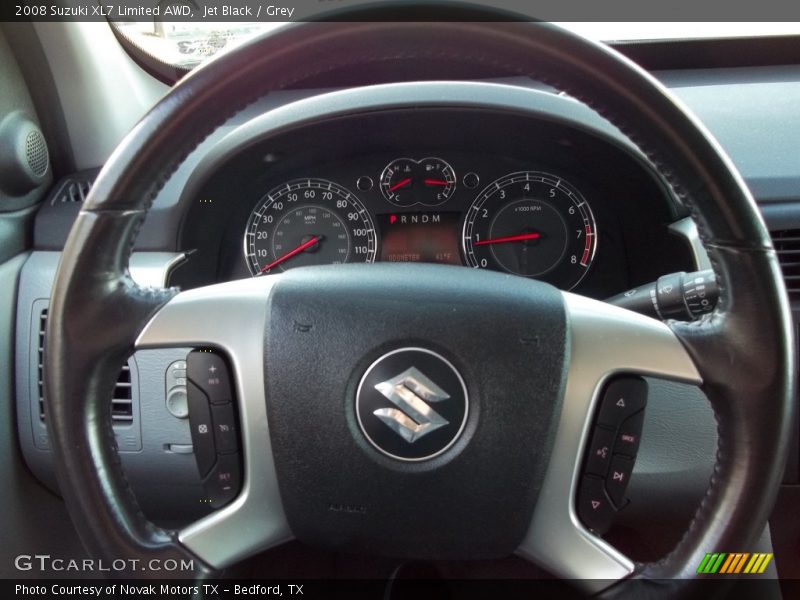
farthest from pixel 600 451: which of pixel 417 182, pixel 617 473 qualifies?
pixel 417 182

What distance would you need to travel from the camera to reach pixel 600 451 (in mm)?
1020

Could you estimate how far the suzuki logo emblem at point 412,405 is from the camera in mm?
1000

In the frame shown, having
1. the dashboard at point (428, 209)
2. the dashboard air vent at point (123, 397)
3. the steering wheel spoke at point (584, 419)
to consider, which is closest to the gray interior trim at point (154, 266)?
the dashboard at point (428, 209)

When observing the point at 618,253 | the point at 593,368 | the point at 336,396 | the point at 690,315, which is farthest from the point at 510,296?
the point at 618,253

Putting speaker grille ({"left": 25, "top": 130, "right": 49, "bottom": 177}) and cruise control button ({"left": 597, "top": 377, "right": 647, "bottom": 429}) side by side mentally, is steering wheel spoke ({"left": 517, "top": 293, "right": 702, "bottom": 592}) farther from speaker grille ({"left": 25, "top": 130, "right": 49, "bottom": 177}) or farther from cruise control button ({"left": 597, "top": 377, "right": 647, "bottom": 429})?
speaker grille ({"left": 25, "top": 130, "right": 49, "bottom": 177})

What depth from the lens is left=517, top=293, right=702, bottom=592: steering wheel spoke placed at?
38.8 inches

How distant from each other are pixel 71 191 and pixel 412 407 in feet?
3.84

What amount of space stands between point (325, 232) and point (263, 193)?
0.16 m

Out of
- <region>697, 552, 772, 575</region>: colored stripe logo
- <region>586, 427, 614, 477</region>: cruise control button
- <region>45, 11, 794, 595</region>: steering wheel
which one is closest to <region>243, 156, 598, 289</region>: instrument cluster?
<region>45, 11, 794, 595</region>: steering wheel

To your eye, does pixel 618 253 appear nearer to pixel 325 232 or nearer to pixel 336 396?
pixel 325 232

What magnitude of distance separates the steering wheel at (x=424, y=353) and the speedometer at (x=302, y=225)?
2.36ft

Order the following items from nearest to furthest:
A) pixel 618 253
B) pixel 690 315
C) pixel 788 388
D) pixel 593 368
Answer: pixel 788 388 → pixel 593 368 → pixel 690 315 → pixel 618 253

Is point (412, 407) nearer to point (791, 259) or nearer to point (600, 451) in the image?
point (600, 451)

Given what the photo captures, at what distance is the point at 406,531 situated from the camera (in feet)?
3.43
